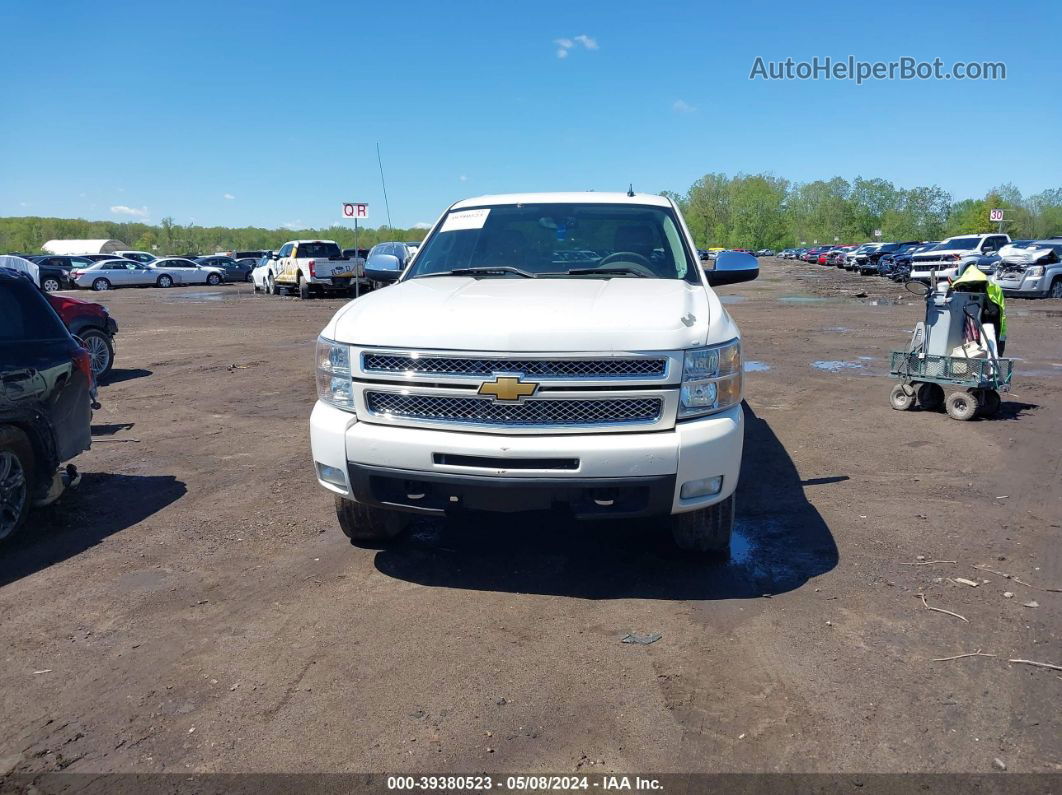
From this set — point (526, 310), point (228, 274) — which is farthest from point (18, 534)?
point (228, 274)

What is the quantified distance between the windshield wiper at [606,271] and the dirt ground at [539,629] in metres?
1.53

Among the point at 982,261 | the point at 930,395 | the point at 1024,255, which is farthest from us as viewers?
the point at 982,261

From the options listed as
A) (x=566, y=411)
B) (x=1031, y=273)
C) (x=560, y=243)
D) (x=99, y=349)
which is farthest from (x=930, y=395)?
(x=1031, y=273)

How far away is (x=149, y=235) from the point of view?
12850 centimetres

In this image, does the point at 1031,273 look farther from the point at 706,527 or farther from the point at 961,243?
the point at 706,527

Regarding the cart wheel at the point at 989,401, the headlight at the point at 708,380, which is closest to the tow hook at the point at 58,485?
the headlight at the point at 708,380

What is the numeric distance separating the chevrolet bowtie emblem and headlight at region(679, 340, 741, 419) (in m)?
0.70

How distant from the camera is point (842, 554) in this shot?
4.65m

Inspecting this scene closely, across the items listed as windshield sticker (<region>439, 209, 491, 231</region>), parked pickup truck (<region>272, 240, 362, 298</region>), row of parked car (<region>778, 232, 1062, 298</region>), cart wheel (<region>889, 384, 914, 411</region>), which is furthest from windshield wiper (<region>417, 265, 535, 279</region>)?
parked pickup truck (<region>272, 240, 362, 298</region>)

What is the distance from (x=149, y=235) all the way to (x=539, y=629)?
140324 mm

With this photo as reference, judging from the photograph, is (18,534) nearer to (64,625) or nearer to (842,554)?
(64,625)

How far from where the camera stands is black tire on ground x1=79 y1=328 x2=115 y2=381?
37.3 ft

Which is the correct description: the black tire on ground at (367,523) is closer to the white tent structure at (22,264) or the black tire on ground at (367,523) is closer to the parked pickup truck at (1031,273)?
the white tent structure at (22,264)

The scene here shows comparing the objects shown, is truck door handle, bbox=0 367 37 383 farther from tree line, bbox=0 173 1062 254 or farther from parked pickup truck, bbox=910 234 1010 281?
tree line, bbox=0 173 1062 254
